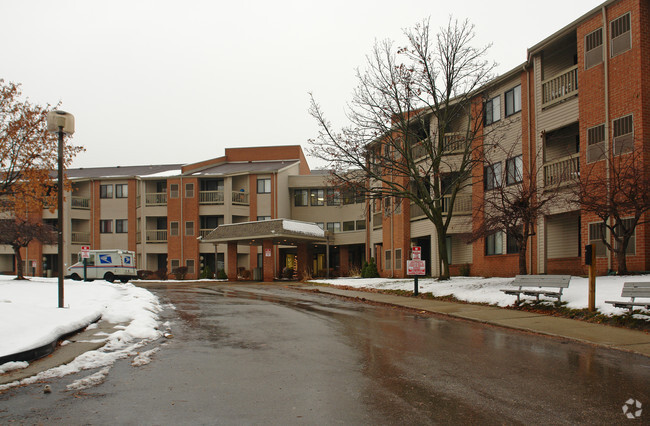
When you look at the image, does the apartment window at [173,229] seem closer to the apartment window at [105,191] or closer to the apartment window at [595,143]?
the apartment window at [105,191]

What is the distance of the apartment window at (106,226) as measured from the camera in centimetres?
5328


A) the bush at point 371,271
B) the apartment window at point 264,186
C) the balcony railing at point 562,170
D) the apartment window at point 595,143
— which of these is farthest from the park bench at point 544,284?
the apartment window at point 264,186

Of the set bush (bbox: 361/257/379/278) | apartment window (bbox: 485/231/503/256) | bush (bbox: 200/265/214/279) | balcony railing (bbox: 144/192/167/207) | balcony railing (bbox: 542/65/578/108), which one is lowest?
bush (bbox: 200/265/214/279)

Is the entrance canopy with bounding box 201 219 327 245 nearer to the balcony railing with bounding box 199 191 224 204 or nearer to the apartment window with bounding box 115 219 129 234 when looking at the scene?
the balcony railing with bounding box 199 191 224 204

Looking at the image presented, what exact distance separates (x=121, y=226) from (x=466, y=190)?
1453 inches

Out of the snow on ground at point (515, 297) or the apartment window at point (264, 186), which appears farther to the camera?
the apartment window at point (264, 186)

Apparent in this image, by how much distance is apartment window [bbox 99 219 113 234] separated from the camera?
175ft

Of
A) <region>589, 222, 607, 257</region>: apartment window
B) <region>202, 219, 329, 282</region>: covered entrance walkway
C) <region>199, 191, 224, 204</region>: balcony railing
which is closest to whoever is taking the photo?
<region>589, 222, 607, 257</region>: apartment window

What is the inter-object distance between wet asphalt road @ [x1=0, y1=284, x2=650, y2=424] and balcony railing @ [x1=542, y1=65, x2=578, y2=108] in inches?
575

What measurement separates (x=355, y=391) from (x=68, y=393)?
10.8 feet

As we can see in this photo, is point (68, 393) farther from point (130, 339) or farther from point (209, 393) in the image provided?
point (130, 339)

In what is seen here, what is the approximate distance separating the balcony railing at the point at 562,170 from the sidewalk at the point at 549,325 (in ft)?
23.2

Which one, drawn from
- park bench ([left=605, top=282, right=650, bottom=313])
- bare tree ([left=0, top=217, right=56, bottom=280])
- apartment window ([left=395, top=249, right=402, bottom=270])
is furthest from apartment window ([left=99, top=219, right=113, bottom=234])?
park bench ([left=605, top=282, right=650, bottom=313])

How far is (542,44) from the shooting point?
23.0 m
